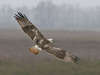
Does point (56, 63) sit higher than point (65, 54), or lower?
lower

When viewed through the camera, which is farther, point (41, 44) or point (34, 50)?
point (41, 44)

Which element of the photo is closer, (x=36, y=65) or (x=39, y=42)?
(x=39, y=42)

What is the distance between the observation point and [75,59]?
624 centimetres

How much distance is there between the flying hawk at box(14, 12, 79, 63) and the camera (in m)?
6.20

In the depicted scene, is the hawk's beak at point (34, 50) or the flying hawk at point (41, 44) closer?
the hawk's beak at point (34, 50)

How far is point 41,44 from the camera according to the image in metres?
6.21

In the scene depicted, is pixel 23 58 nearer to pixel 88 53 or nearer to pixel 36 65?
pixel 36 65

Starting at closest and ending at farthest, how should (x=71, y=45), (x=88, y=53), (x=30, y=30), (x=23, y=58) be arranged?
(x=30, y=30)
(x=23, y=58)
(x=88, y=53)
(x=71, y=45)

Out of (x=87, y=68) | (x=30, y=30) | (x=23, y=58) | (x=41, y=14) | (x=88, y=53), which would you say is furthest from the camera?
(x=41, y=14)

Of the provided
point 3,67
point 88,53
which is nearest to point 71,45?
point 88,53

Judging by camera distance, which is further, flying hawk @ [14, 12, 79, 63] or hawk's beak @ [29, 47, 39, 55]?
flying hawk @ [14, 12, 79, 63]

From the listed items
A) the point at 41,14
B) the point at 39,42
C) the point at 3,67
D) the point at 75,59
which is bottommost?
the point at 41,14

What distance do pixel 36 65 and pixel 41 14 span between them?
13596 cm

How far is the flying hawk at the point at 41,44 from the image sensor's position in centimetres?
620
